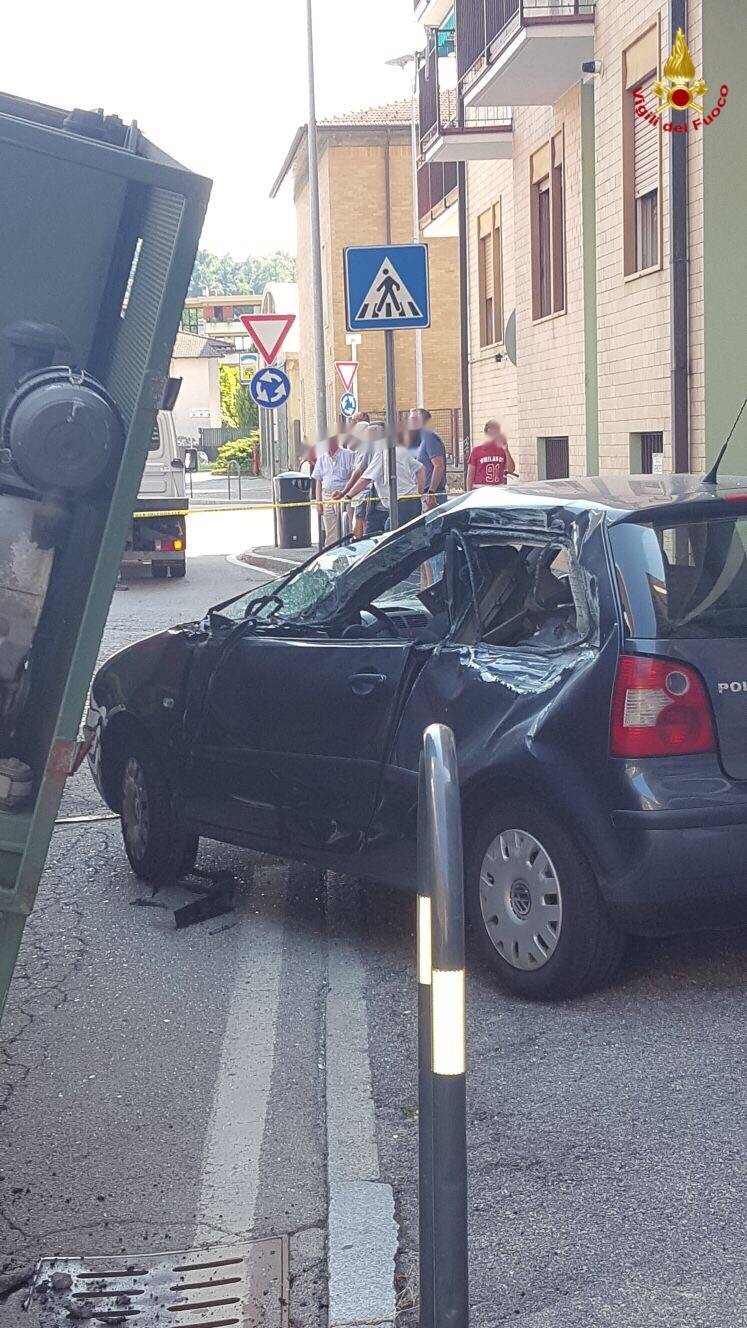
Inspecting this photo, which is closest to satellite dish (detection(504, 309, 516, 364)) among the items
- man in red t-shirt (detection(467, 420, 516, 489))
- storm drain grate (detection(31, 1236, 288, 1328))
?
man in red t-shirt (detection(467, 420, 516, 489))

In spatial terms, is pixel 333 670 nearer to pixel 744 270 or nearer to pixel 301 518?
pixel 744 270

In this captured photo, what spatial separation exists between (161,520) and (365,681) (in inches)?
683

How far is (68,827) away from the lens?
8789mm

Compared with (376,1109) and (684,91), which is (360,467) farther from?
(376,1109)

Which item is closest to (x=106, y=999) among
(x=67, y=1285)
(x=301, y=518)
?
(x=67, y=1285)

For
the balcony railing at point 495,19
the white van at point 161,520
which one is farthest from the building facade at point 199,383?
the balcony railing at point 495,19

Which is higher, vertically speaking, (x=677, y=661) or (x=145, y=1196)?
(x=677, y=661)

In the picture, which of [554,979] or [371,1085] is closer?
[371,1085]

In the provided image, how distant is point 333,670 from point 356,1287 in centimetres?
302

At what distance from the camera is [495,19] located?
66.2 feet

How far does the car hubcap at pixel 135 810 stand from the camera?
7.31 metres

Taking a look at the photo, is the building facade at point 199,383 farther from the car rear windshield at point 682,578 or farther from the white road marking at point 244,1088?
the car rear windshield at point 682,578

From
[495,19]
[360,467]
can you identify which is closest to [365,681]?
[360,467]

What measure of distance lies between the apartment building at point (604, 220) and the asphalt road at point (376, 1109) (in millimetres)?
9263
